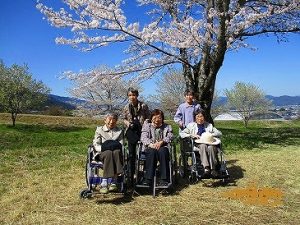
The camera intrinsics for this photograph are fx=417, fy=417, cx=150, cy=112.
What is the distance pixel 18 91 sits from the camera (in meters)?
31.8

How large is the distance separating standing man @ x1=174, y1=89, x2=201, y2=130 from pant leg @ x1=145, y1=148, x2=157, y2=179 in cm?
144

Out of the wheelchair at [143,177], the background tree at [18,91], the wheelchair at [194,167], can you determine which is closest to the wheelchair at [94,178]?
the wheelchair at [143,177]

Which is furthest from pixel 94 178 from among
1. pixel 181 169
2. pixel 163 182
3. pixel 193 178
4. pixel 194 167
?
pixel 181 169

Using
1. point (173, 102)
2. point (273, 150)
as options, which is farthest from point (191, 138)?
point (173, 102)

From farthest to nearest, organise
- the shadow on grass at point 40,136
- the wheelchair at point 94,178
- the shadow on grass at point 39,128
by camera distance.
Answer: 1. the shadow on grass at point 39,128
2. the shadow on grass at point 40,136
3. the wheelchair at point 94,178

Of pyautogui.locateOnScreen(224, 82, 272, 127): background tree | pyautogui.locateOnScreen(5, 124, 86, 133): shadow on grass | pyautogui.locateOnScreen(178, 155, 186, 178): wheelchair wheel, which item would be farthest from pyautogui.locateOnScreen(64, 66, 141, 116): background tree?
pyautogui.locateOnScreen(178, 155, 186, 178): wheelchair wheel

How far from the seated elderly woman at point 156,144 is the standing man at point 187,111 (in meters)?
1.05

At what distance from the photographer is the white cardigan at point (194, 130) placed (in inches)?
264

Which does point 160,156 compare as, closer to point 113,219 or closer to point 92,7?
point 113,219

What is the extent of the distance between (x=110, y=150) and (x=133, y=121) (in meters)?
0.94

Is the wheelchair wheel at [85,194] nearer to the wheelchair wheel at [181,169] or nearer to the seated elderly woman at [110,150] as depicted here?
the seated elderly woman at [110,150]

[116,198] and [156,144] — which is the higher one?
[156,144]

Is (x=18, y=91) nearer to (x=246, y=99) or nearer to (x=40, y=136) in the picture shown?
(x=40, y=136)
